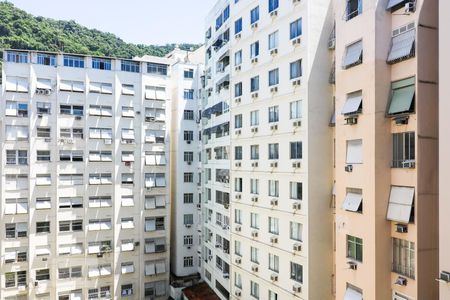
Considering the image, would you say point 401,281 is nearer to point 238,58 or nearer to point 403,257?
point 403,257

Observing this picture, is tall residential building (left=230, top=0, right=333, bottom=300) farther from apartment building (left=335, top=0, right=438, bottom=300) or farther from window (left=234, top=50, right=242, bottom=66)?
apartment building (left=335, top=0, right=438, bottom=300)

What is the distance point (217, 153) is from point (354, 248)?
1680 centimetres

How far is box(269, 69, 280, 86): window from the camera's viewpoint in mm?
23406

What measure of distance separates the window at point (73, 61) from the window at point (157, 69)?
21.1 feet

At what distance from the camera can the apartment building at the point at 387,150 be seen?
14.8m

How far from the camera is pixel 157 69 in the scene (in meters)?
38.1

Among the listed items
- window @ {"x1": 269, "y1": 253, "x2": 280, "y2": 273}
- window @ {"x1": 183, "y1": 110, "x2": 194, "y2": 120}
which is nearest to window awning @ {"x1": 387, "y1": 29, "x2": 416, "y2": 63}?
window @ {"x1": 269, "y1": 253, "x2": 280, "y2": 273}

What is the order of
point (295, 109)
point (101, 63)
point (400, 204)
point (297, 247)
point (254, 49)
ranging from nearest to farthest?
point (400, 204), point (297, 247), point (295, 109), point (254, 49), point (101, 63)

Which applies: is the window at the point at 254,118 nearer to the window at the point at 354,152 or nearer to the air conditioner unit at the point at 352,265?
the window at the point at 354,152

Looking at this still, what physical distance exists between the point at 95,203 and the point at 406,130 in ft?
94.4

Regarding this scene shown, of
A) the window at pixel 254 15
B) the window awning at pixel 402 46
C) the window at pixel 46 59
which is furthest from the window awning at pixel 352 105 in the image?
the window at pixel 46 59

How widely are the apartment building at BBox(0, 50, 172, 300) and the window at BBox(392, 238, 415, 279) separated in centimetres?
2577

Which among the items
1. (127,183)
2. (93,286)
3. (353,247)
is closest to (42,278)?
(93,286)
